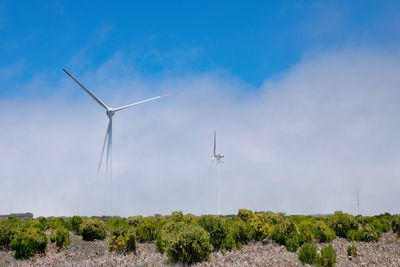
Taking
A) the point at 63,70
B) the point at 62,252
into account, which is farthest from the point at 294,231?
the point at 63,70

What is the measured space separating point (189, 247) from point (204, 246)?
741mm

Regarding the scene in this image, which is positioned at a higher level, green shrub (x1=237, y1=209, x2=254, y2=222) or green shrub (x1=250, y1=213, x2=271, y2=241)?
green shrub (x1=237, y1=209, x2=254, y2=222)

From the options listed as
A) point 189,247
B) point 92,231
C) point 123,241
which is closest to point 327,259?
point 189,247

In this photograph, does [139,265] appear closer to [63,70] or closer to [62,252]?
[62,252]

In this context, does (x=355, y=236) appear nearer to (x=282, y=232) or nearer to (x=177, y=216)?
(x=282, y=232)

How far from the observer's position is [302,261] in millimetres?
16375

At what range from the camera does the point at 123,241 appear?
826 inches

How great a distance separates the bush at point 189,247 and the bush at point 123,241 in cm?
434

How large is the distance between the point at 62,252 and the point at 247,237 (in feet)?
41.7

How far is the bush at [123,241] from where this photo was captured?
2095 centimetres

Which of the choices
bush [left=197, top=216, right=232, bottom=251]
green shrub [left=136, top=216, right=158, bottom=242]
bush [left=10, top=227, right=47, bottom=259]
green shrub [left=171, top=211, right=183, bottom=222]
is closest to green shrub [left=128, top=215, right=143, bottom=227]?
green shrub [left=171, top=211, right=183, bottom=222]

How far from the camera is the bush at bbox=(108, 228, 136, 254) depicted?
21.0 meters

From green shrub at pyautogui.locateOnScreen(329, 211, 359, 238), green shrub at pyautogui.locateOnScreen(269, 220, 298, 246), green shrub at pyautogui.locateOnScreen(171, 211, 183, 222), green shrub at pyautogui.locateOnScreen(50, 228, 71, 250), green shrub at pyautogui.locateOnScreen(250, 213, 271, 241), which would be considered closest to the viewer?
green shrub at pyautogui.locateOnScreen(50, 228, 71, 250)

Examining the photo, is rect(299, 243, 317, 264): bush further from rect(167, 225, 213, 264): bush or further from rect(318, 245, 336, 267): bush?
rect(167, 225, 213, 264): bush
